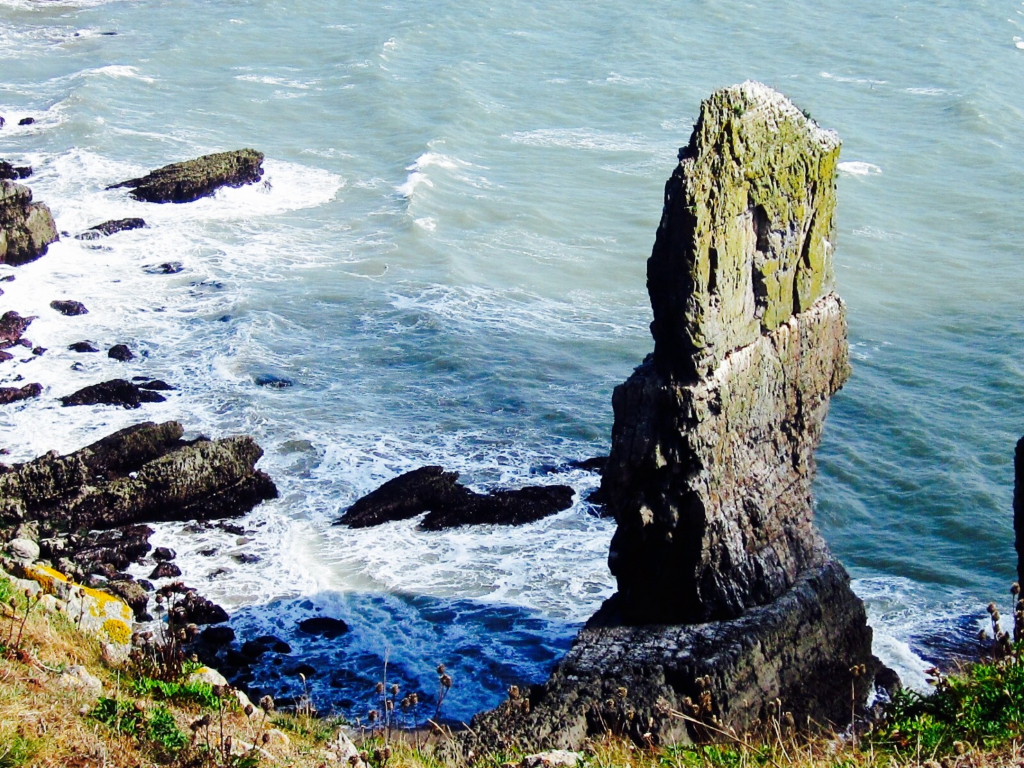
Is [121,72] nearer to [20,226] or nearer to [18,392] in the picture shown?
[20,226]

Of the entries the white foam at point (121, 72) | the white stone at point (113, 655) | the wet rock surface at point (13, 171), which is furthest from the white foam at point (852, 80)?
the white stone at point (113, 655)

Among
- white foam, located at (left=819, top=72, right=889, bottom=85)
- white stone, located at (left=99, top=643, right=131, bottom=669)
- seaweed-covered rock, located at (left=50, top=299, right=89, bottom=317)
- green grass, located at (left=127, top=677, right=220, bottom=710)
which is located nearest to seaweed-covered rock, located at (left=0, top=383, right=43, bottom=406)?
seaweed-covered rock, located at (left=50, top=299, right=89, bottom=317)

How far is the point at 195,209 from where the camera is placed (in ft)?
149

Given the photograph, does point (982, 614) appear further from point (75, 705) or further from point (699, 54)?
point (699, 54)

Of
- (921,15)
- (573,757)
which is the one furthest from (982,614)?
(921,15)

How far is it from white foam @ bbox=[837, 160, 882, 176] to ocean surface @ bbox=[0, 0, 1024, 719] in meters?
0.30

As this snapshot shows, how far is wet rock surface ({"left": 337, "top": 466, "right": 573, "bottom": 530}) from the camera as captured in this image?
2616 cm

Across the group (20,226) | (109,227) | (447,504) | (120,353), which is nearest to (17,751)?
(447,504)

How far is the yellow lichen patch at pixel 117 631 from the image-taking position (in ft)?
46.2

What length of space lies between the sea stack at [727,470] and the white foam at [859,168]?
113 ft

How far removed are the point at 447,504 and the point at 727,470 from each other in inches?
385

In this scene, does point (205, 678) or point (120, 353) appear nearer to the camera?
point (205, 678)

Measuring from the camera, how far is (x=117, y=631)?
14328 mm

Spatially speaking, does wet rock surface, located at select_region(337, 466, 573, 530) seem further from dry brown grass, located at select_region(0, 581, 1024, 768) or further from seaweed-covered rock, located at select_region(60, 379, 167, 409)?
dry brown grass, located at select_region(0, 581, 1024, 768)
